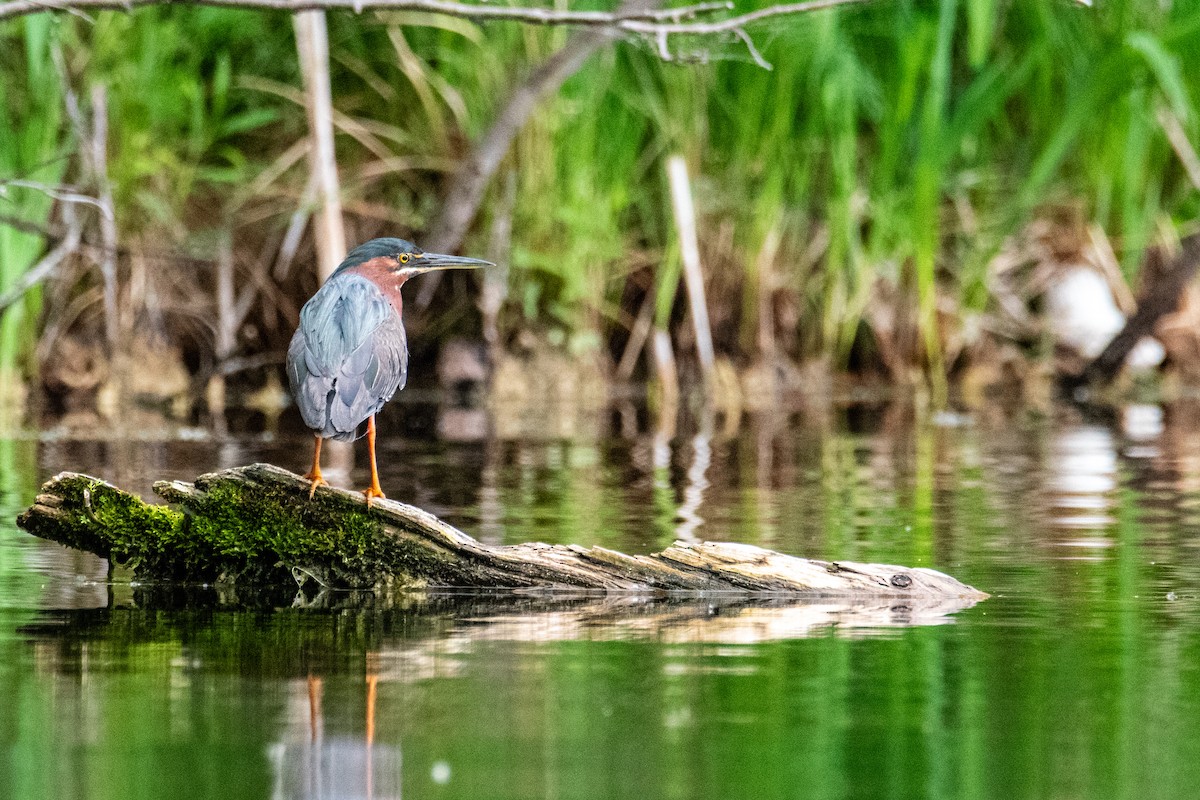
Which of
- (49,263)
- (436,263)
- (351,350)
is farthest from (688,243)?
(351,350)

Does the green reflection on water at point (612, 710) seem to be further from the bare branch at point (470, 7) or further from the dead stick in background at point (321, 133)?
the dead stick in background at point (321, 133)

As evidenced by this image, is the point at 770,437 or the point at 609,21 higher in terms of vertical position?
the point at 609,21

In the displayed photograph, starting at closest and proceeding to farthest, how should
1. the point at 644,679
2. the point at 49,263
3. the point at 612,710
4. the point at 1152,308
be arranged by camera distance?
1. the point at 612,710
2. the point at 644,679
3. the point at 49,263
4. the point at 1152,308

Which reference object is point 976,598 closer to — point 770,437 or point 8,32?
point 770,437

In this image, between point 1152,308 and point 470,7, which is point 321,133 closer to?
point 1152,308

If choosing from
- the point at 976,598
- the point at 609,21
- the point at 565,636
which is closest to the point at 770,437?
the point at 609,21

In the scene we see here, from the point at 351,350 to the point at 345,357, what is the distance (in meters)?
0.05

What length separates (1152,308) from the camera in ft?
43.9

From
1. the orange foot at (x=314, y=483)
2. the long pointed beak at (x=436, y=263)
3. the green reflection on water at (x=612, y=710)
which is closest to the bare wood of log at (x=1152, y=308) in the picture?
the long pointed beak at (x=436, y=263)

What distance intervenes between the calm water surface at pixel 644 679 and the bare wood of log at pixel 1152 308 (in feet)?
20.7

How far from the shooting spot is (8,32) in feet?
38.9

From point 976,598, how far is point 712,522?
197 centimetres

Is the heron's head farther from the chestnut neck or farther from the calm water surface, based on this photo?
the calm water surface

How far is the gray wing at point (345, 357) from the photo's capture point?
5090 millimetres
